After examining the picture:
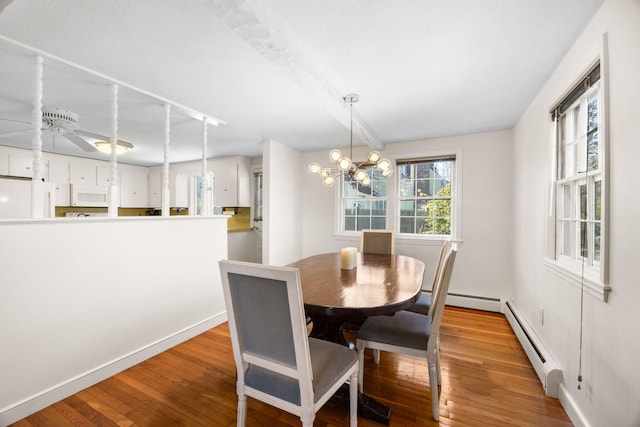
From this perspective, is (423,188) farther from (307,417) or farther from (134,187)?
(134,187)

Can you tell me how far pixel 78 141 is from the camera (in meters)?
2.93

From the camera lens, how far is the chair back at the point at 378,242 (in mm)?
3293

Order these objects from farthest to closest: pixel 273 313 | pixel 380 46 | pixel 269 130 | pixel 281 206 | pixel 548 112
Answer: pixel 281 206
pixel 269 130
pixel 548 112
pixel 380 46
pixel 273 313

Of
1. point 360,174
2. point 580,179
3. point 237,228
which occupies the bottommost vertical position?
point 237,228

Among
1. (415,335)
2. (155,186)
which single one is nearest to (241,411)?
(415,335)

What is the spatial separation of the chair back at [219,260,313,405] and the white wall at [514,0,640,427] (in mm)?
1369

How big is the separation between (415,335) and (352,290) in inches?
17.8

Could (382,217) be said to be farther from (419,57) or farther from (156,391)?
(156,391)

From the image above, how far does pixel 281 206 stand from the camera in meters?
→ 4.17

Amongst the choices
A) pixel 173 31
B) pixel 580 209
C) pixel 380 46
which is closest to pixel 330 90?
pixel 380 46

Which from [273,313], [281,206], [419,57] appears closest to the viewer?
[273,313]

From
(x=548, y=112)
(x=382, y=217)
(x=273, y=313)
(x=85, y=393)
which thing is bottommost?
(x=85, y=393)

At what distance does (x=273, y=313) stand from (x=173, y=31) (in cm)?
170

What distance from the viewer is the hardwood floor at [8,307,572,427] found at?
1591 mm
